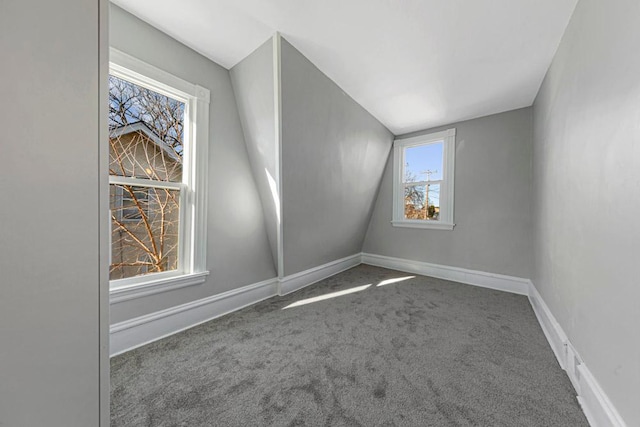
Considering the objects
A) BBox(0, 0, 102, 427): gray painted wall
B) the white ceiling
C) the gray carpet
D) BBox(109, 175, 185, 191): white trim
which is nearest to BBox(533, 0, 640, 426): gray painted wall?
the white ceiling

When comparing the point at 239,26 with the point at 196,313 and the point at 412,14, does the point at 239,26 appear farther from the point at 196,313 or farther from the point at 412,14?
the point at 196,313

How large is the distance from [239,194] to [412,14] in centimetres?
190

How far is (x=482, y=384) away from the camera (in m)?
1.33

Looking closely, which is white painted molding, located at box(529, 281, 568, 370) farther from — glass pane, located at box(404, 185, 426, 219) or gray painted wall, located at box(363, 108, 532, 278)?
glass pane, located at box(404, 185, 426, 219)

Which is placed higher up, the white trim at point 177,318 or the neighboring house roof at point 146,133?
the neighboring house roof at point 146,133

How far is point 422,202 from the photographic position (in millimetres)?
3520

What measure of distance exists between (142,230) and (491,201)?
3.73m

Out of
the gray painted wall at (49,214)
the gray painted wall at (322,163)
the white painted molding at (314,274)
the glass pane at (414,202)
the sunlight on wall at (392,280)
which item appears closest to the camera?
the gray painted wall at (49,214)

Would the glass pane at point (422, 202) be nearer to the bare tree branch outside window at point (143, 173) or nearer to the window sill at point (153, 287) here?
the window sill at point (153, 287)

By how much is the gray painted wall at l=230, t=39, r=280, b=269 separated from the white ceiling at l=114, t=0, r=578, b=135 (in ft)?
0.34

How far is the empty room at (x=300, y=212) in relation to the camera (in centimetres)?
59

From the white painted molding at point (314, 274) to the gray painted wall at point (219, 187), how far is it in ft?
0.84

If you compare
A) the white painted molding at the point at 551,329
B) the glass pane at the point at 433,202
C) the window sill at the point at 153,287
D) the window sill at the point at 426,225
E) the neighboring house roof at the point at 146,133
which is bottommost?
the white painted molding at the point at 551,329

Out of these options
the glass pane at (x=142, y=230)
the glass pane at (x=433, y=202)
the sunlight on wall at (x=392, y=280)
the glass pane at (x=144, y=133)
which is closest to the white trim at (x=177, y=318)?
the glass pane at (x=142, y=230)
